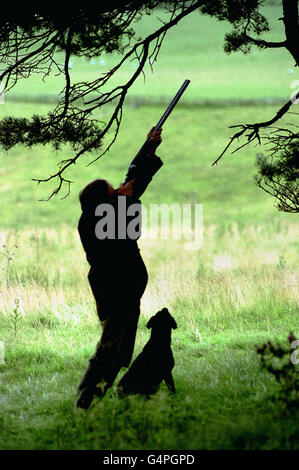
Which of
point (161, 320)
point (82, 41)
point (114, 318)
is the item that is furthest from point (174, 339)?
point (82, 41)

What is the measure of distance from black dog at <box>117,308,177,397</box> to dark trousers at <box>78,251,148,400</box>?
0.14 metres

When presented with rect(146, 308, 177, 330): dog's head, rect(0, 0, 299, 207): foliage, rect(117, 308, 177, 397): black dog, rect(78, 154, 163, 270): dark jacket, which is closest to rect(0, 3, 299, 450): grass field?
rect(117, 308, 177, 397): black dog

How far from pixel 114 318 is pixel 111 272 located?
40 cm

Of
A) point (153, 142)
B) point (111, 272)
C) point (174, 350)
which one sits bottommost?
point (174, 350)

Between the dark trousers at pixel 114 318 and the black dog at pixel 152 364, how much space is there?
136mm

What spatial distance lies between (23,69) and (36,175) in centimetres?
2511

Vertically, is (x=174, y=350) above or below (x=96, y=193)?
below

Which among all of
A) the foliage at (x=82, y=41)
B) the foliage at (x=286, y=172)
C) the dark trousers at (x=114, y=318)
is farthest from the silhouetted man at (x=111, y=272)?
the foliage at (x=286, y=172)

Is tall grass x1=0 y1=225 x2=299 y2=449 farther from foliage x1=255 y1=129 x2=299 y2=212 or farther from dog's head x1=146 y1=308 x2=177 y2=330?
foliage x1=255 y1=129 x2=299 y2=212

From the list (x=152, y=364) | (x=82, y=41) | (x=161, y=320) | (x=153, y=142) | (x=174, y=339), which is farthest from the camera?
(x=174, y=339)

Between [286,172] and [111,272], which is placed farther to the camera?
[286,172]

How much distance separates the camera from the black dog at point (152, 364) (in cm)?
544

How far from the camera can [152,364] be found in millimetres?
5434

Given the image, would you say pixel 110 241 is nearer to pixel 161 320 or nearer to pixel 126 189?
pixel 126 189
